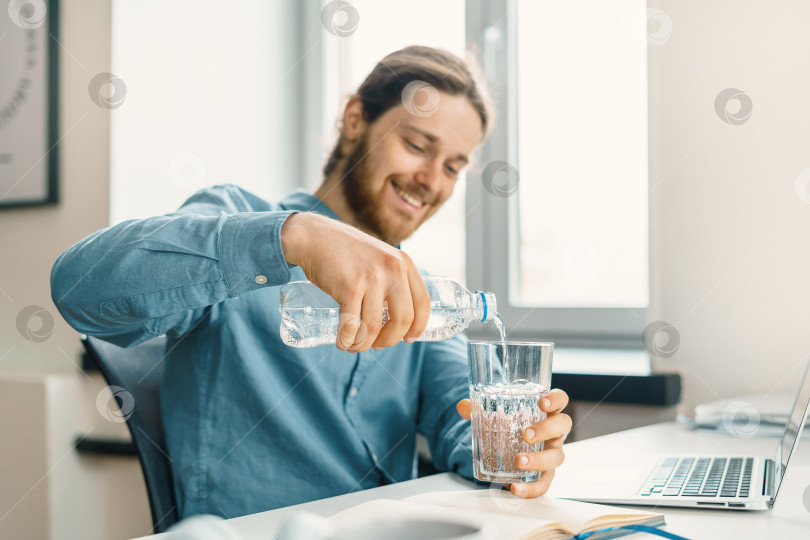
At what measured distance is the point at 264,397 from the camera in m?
1.07

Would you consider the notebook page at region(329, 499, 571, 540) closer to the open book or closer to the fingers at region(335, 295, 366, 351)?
the open book

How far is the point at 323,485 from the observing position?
41.9 inches

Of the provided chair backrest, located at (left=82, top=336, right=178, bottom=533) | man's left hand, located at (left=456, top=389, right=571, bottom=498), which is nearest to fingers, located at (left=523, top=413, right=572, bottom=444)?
man's left hand, located at (left=456, top=389, right=571, bottom=498)

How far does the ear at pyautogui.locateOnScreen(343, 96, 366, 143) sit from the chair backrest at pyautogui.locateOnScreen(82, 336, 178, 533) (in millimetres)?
666

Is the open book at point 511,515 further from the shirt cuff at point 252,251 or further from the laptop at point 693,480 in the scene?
the shirt cuff at point 252,251

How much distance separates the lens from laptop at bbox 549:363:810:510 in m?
0.73

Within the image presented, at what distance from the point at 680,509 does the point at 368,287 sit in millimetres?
387

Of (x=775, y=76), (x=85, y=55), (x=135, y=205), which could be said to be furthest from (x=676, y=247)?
(x=85, y=55)

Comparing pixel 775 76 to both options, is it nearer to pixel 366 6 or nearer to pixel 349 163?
pixel 349 163

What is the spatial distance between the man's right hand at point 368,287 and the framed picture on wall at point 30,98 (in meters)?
1.42

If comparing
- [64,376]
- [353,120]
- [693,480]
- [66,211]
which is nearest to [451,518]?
[693,480]

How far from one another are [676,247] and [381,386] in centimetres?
73

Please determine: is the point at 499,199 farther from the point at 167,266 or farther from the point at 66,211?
the point at 167,266

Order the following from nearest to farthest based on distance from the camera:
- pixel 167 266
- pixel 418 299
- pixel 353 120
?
pixel 418 299 → pixel 167 266 → pixel 353 120
